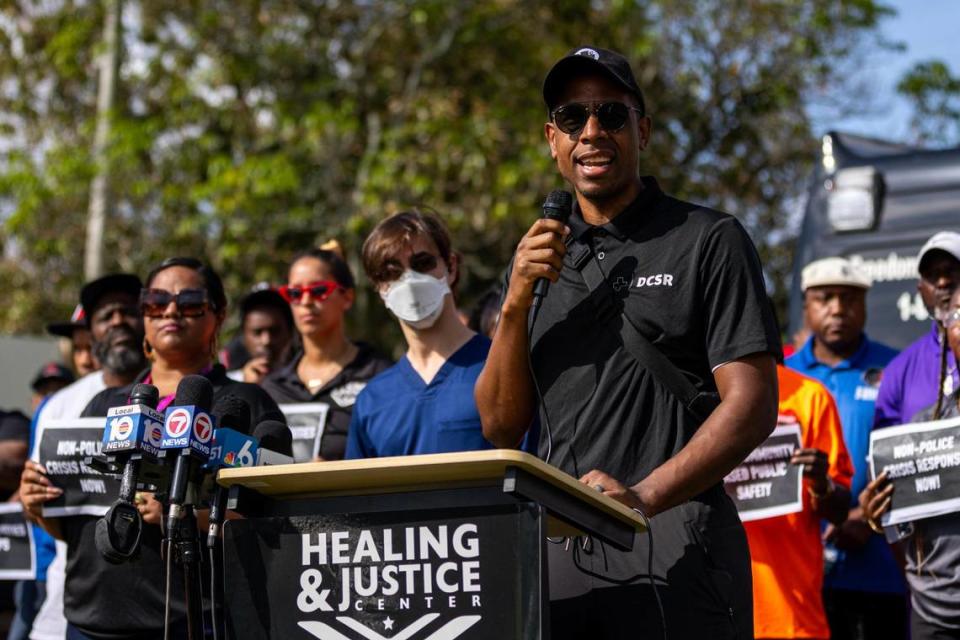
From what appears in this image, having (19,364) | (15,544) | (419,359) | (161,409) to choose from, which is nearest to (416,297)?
(419,359)

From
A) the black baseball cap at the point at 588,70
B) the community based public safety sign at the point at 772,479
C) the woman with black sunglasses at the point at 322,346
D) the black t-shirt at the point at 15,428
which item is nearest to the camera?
the black baseball cap at the point at 588,70

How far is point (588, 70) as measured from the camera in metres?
3.79

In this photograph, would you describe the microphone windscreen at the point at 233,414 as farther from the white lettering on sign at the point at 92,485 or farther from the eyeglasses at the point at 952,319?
the eyeglasses at the point at 952,319

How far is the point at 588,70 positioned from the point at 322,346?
347 centimetres

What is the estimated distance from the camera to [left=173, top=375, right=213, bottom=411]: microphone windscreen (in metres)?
3.62

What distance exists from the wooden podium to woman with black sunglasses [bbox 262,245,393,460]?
140 inches

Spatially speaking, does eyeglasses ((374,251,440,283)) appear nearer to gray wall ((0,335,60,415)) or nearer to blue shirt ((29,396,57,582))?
blue shirt ((29,396,57,582))

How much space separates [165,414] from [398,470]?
0.86 m

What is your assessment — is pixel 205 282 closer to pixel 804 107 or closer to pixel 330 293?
pixel 330 293

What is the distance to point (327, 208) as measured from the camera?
17.4 meters

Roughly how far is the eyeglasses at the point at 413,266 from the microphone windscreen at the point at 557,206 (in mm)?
1881

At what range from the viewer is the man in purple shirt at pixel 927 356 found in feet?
19.1

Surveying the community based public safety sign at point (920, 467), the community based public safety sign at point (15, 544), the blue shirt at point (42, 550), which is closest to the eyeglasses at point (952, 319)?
the community based public safety sign at point (920, 467)

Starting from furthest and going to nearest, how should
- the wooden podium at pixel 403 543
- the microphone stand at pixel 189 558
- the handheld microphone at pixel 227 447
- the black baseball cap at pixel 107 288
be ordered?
the black baseball cap at pixel 107 288
the microphone stand at pixel 189 558
the handheld microphone at pixel 227 447
the wooden podium at pixel 403 543
